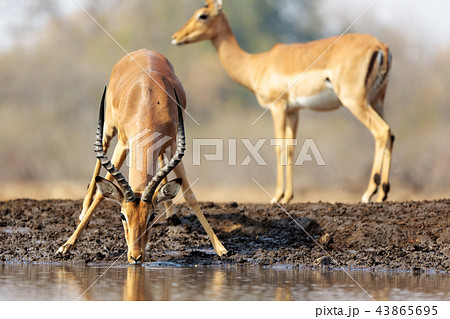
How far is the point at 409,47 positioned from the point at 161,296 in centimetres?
1852

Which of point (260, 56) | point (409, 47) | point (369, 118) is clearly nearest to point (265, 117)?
point (409, 47)

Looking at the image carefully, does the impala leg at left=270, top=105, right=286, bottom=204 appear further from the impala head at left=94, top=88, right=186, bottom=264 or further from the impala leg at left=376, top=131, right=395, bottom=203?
the impala head at left=94, top=88, right=186, bottom=264

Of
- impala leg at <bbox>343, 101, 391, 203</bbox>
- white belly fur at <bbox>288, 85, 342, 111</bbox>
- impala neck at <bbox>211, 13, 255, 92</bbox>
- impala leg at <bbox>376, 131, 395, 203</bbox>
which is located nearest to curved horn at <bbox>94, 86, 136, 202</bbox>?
impala leg at <bbox>343, 101, 391, 203</bbox>

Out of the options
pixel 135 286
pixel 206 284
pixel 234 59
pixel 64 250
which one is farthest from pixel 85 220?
pixel 234 59

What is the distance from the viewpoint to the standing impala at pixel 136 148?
748 cm

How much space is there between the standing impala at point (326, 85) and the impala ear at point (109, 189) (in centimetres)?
531

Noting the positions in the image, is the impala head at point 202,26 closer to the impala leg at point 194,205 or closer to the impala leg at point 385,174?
the impala leg at point 385,174

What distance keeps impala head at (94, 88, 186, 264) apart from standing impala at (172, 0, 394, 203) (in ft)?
16.3

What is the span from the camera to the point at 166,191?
7715 millimetres

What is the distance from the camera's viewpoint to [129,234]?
289 inches

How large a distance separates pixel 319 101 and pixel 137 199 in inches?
241

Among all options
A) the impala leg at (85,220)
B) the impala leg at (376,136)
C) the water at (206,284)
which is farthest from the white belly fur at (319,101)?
the water at (206,284)

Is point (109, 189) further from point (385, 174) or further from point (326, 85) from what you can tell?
point (326, 85)
